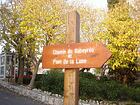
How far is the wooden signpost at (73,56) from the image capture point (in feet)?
22.2

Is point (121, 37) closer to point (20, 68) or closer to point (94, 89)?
point (94, 89)

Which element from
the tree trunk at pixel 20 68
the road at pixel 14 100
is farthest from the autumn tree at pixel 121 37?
the road at pixel 14 100

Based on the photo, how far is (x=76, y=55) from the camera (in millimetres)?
6977

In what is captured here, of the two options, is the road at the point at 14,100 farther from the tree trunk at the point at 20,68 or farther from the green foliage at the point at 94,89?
the tree trunk at the point at 20,68

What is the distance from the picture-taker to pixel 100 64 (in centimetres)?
672

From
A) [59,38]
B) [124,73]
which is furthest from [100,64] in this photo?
[124,73]

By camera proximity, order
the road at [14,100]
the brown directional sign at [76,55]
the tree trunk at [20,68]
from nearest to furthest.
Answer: the brown directional sign at [76,55] < the road at [14,100] < the tree trunk at [20,68]

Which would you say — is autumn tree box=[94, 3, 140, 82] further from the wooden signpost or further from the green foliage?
the wooden signpost

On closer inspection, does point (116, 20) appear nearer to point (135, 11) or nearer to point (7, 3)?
point (135, 11)

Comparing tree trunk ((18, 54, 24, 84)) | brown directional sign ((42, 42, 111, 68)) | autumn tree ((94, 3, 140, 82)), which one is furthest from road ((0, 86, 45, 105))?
brown directional sign ((42, 42, 111, 68))

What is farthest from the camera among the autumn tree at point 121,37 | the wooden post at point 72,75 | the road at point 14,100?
the autumn tree at point 121,37

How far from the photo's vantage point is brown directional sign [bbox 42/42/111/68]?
A: 673 centimetres

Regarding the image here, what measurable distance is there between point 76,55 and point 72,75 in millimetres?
490

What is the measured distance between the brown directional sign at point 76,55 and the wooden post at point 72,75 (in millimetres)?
219
